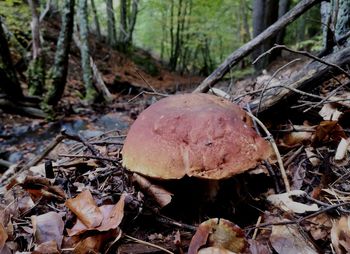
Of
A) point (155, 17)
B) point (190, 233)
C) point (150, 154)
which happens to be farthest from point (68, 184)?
point (155, 17)

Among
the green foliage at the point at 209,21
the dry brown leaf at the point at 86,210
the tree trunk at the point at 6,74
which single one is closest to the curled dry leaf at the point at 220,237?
the dry brown leaf at the point at 86,210

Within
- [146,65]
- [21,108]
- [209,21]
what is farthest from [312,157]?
[146,65]

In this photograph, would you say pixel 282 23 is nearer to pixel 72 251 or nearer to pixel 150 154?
pixel 150 154

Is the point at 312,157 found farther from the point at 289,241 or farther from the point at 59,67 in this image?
the point at 59,67

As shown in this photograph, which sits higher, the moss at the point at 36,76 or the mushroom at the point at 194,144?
Result: the mushroom at the point at 194,144

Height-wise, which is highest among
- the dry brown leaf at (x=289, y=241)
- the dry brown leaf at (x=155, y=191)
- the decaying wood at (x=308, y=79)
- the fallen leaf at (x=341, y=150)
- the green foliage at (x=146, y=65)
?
the decaying wood at (x=308, y=79)

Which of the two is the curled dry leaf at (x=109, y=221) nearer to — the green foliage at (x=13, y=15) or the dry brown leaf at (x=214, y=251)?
the dry brown leaf at (x=214, y=251)

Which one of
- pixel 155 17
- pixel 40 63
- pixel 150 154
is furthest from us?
pixel 155 17
